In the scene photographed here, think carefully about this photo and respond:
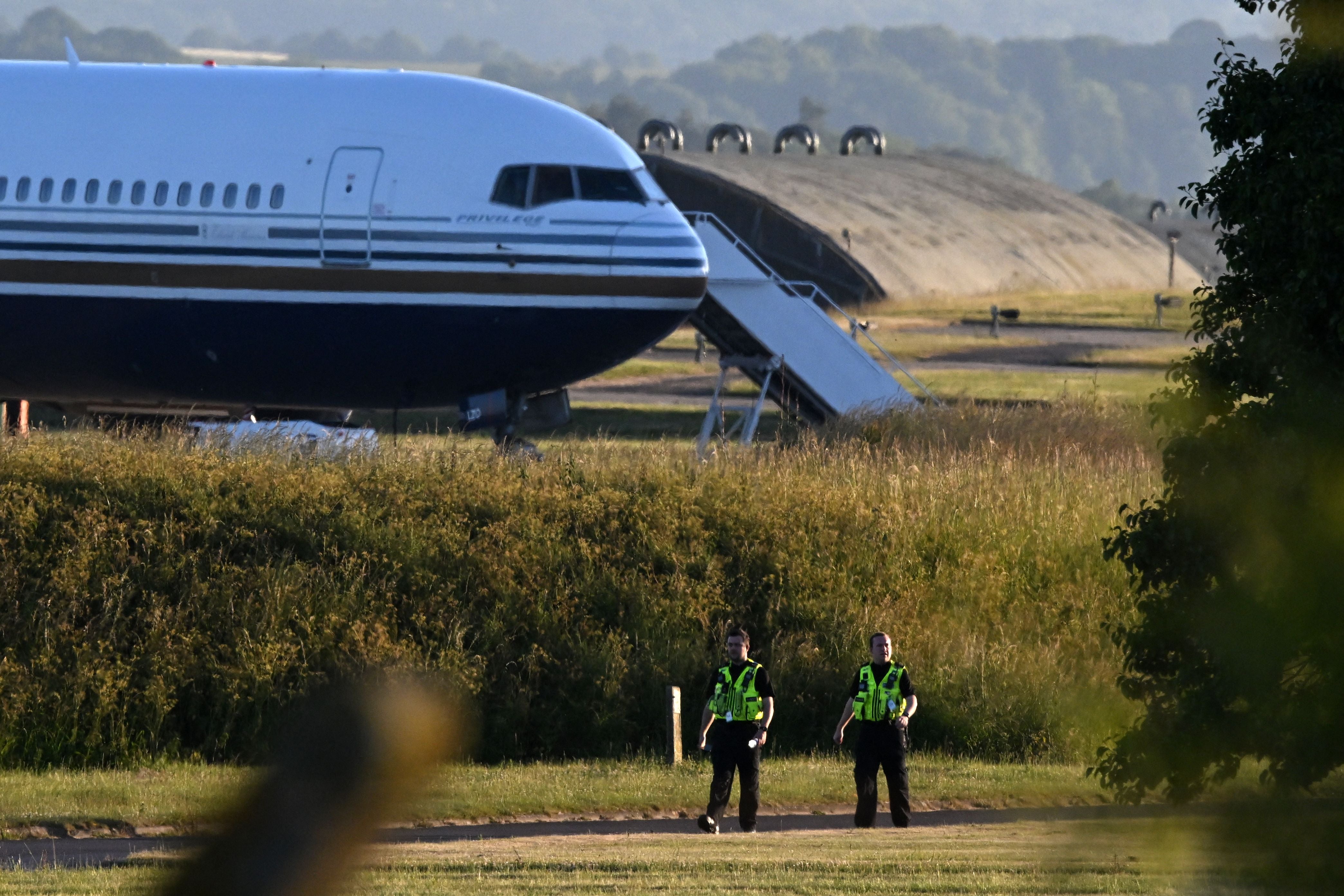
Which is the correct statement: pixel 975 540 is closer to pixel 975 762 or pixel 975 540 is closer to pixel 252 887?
pixel 975 762

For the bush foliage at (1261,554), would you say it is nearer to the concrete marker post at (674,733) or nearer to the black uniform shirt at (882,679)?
the black uniform shirt at (882,679)

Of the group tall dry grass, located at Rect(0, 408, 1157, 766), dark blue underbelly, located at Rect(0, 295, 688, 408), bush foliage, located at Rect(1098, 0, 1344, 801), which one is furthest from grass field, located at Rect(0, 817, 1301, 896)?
dark blue underbelly, located at Rect(0, 295, 688, 408)

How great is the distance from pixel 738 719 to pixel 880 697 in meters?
1.47

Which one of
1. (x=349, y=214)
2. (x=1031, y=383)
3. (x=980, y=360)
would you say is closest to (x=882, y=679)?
(x=349, y=214)

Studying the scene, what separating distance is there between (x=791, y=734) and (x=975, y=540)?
5.60 m

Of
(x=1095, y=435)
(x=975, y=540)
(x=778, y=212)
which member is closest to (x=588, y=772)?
(x=975, y=540)

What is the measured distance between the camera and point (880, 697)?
58.1ft

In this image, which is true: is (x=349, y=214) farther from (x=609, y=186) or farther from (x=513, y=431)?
(x=513, y=431)

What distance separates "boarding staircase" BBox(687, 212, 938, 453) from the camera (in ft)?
124

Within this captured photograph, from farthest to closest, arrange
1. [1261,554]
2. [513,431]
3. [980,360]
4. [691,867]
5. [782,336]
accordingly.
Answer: [980,360] < [782,336] < [513,431] < [691,867] < [1261,554]

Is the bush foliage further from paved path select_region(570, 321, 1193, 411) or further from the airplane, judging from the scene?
paved path select_region(570, 321, 1193, 411)

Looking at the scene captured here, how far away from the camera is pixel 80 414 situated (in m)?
35.2

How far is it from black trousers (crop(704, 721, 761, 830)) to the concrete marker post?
457 centimetres

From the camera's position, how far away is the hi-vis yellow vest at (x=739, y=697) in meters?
17.6
